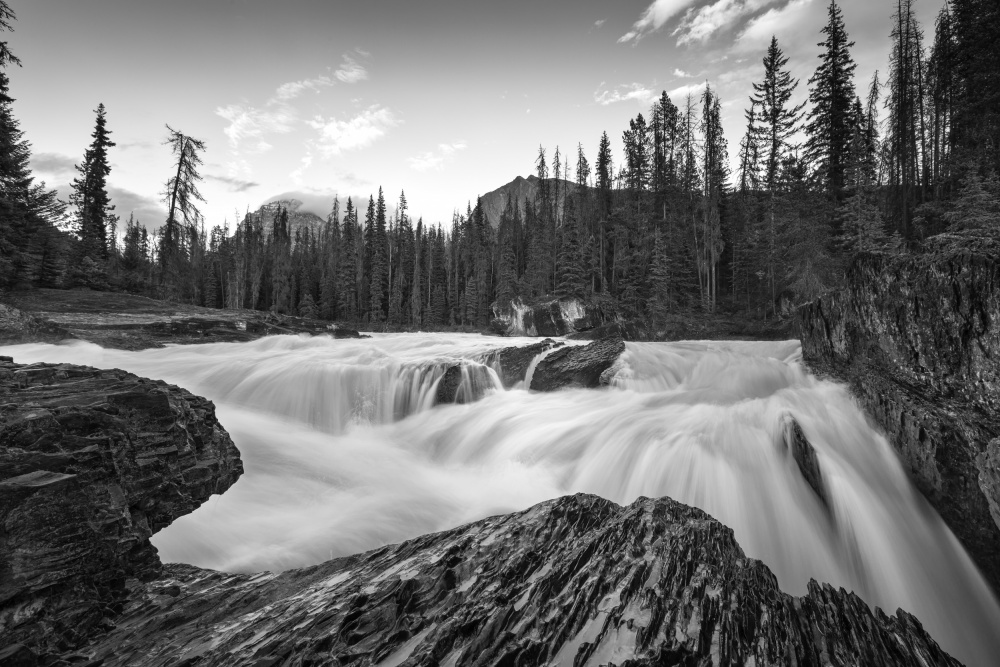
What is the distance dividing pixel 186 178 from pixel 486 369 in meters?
23.9

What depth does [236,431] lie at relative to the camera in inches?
253

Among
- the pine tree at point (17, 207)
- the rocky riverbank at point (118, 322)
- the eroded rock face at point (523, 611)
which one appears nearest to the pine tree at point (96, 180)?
the pine tree at point (17, 207)

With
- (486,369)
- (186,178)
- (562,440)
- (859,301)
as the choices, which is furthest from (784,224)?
(186,178)

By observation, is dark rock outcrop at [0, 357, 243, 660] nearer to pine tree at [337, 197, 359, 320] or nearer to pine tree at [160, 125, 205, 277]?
pine tree at [160, 125, 205, 277]

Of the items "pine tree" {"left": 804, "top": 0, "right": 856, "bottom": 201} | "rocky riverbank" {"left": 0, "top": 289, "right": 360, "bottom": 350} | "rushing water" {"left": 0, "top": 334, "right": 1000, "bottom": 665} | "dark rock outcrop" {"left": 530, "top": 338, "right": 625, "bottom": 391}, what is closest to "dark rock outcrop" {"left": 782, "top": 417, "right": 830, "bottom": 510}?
"rushing water" {"left": 0, "top": 334, "right": 1000, "bottom": 665}

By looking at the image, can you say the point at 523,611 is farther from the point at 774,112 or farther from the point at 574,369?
the point at 774,112

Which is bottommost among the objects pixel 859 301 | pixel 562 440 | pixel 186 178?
pixel 562 440

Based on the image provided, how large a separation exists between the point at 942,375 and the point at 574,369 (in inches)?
244

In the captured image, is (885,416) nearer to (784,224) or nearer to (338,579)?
(338,579)

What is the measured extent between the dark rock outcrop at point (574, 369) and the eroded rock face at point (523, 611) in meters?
6.72

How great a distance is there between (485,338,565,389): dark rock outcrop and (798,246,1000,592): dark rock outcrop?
6.62 m

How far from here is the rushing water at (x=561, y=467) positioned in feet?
13.0

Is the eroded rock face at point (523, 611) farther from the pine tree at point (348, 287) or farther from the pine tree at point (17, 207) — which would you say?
the pine tree at point (348, 287)

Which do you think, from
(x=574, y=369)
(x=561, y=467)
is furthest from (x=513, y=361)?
(x=561, y=467)
